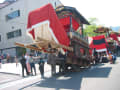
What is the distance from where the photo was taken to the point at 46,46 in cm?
710

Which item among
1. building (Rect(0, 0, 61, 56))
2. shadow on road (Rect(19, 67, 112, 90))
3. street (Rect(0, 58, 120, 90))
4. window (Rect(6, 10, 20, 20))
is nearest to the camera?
street (Rect(0, 58, 120, 90))

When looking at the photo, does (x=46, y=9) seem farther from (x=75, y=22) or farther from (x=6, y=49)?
(x=6, y=49)

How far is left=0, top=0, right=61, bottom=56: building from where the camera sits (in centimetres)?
2514

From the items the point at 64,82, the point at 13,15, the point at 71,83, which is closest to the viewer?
the point at 71,83

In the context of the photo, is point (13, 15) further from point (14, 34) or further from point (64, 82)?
point (64, 82)

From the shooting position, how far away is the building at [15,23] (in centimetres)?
2514

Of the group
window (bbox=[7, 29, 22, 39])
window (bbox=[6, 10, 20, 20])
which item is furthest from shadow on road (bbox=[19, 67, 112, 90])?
window (bbox=[6, 10, 20, 20])

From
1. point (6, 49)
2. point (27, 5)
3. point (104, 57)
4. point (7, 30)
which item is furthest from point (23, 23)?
point (104, 57)

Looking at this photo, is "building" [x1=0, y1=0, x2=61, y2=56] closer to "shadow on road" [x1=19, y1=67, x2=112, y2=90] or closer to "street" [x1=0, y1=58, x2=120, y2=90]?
"street" [x1=0, y1=58, x2=120, y2=90]

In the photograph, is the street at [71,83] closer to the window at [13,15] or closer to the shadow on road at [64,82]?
the shadow on road at [64,82]

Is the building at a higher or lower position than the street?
higher

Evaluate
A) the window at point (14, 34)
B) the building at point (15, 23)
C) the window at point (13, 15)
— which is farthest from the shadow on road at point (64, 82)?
the window at point (13, 15)

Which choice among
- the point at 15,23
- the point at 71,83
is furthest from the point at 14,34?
the point at 71,83

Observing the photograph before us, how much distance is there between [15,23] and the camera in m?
26.9
